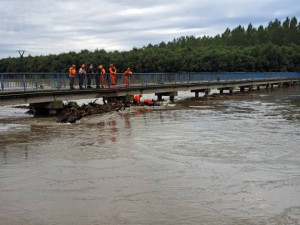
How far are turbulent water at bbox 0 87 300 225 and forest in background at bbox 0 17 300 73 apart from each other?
230ft

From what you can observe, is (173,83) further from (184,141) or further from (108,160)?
(108,160)

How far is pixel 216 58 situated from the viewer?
290 feet

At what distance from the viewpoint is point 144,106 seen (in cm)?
2573

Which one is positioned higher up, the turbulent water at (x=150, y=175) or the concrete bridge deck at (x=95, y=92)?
the concrete bridge deck at (x=95, y=92)

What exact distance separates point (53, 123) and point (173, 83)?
17.1 m

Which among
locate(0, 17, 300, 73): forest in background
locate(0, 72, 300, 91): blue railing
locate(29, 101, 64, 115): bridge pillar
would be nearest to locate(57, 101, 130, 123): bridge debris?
locate(29, 101, 64, 115): bridge pillar

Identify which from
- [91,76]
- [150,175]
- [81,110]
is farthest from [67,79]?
[150,175]

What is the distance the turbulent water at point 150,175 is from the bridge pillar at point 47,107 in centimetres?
440

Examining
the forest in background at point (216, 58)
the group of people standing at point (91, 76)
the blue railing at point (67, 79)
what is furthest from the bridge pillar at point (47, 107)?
the forest in background at point (216, 58)

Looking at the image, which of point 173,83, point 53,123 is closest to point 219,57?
point 173,83

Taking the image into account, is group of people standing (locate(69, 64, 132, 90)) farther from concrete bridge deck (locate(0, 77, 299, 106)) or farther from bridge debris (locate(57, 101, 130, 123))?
bridge debris (locate(57, 101, 130, 123))

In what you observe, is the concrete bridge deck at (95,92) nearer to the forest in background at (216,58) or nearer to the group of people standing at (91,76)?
the group of people standing at (91,76)

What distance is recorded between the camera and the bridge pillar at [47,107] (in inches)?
789

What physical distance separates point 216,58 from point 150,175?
8237 cm
